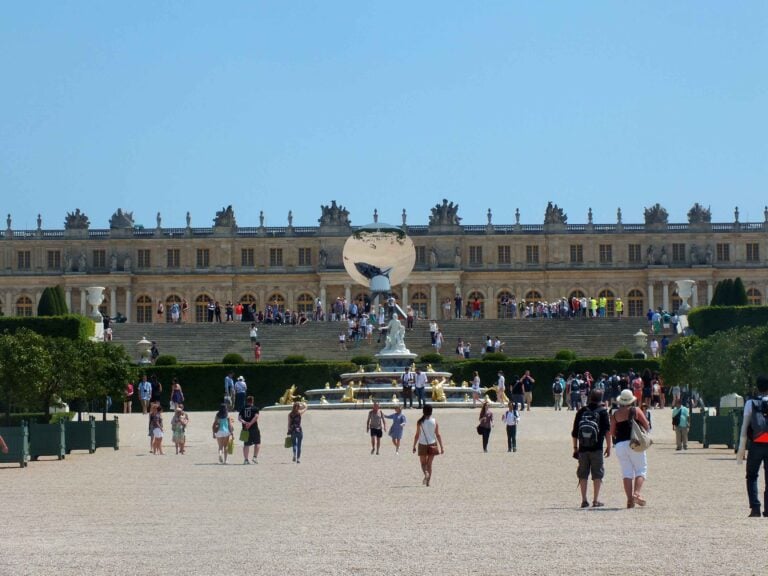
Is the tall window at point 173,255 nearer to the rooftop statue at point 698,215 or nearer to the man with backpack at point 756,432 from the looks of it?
the rooftop statue at point 698,215

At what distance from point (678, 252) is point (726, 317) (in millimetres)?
28499

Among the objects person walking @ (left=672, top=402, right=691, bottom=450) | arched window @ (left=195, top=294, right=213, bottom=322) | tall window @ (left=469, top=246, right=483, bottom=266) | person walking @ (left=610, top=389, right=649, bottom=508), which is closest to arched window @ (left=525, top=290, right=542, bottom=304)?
tall window @ (left=469, top=246, right=483, bottom=266)

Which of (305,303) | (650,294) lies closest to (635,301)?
(650,294)

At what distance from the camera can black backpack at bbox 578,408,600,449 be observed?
15914 mm

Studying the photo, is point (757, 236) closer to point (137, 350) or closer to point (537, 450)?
point (137, 350)

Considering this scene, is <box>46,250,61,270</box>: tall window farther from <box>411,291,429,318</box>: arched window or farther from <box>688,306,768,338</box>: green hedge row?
<box>688,306,768,338</box>: green hedge row

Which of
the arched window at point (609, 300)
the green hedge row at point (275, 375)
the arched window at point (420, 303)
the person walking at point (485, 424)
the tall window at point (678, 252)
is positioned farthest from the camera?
the tall window at point (678, 252)

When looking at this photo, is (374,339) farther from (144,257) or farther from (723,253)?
(723,253)

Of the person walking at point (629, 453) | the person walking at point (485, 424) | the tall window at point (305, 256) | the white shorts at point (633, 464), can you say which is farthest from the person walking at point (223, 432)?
the tall window at point (305, 256)

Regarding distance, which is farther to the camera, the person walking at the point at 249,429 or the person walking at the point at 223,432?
the person walking at the point at 223,432

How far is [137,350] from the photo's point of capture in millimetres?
49438

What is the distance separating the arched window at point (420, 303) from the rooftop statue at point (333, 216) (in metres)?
4.91

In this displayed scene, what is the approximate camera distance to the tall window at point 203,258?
77312 mm

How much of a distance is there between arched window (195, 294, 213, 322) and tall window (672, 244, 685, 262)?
21607 millimetres
